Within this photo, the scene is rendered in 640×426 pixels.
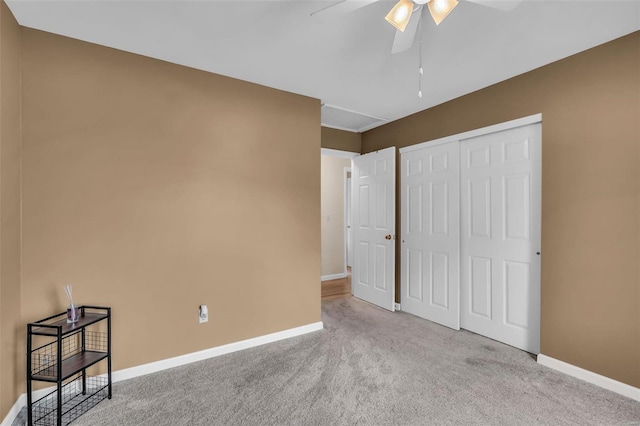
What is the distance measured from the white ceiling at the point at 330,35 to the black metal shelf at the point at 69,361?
1.91 meters

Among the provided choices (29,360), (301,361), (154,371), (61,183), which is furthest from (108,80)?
(301,361)

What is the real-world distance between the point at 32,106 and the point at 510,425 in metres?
3.64

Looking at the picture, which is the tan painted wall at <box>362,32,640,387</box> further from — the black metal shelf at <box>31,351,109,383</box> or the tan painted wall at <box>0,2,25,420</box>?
the tan painted wall at <box>0,2,25,420</box>

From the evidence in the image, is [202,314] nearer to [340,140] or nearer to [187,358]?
[187,358]

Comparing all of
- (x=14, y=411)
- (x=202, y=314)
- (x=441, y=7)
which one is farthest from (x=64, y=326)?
(x=441, y=7)

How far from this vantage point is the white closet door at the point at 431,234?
132 inches

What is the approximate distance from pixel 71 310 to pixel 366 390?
202 centimetres

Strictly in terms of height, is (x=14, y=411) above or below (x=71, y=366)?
below

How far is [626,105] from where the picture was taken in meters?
2.16

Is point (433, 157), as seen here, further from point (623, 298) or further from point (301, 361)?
point (301, 361)

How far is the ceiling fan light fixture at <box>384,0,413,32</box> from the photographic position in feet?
5.09

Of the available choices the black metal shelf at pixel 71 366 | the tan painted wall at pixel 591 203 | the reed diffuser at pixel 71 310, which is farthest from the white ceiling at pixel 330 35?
the black metal shelf at pixel 71 366

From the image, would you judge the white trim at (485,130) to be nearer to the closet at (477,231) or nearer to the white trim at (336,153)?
the closet at (477,231)

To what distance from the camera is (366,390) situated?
2201 millimetres
